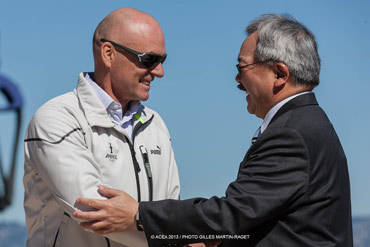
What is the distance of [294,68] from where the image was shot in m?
4.46

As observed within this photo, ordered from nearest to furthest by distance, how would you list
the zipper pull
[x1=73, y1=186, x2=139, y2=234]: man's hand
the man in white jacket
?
[x1=73, y1=186, x2=139, y2=234]: man's hand
the man in white jacket
the zipper pull

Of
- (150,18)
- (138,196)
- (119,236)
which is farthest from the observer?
(150,18)

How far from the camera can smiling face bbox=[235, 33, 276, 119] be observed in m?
4.58

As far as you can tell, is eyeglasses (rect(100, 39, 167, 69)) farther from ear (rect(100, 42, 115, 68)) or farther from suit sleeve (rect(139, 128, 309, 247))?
suit sleeve (rect(139, 128, 309, 247))

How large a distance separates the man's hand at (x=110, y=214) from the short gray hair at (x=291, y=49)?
57.3 inches

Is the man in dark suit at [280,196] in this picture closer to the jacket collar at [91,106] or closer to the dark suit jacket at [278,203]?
the dark suit jacket at [278,203]

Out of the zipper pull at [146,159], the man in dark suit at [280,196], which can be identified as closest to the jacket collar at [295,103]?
the man in dark suit at [280,196]

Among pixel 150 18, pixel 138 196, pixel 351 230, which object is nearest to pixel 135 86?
pixel 150 18

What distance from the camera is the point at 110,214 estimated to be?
14.2ft

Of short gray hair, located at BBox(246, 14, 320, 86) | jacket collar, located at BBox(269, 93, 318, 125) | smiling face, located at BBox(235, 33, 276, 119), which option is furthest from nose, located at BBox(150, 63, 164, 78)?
jacket collar, located at BBox(269, 93, 318, 125)

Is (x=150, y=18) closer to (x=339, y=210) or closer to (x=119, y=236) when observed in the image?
(x=119, y=236)

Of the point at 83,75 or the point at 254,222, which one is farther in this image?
the point at 83,75

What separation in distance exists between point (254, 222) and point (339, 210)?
0.62m

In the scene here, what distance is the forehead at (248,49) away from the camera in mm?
4705
